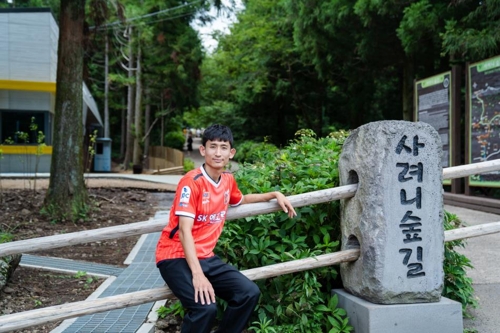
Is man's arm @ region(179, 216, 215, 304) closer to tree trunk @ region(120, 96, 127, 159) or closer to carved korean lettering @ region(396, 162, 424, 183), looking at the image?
carved korean lettering @ region(396, 162, 424, 183)

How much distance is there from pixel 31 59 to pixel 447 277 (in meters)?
Answer: 19.8

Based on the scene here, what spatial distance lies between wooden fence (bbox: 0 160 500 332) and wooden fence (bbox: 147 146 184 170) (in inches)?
906

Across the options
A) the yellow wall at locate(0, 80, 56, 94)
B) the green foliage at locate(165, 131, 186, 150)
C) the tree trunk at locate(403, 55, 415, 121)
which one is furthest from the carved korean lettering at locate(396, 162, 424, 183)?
the green foliage at locate(165, 131, 186, 150)

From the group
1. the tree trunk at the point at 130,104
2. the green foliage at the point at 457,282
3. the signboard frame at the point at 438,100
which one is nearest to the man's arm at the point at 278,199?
the green foliage at the point at 457,282

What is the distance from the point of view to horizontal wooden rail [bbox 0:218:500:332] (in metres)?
3.04

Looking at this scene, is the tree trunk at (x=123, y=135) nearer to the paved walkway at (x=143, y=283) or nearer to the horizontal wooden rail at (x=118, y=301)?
the paved walkway at (x=143, y=283)

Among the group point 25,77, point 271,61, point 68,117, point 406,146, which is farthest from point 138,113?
point 406,146

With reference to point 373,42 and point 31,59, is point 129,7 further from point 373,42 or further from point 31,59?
point 373,42

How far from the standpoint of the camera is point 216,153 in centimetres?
330

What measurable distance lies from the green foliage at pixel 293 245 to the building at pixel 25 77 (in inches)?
689

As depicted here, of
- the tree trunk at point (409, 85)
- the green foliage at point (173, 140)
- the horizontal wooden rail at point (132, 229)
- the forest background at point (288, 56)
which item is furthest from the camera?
the green foliage at point (173, 140)

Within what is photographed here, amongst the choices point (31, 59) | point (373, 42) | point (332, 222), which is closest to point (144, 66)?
point (31, 59)

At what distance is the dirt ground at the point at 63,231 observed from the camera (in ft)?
17.1

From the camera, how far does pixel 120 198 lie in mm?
12500
